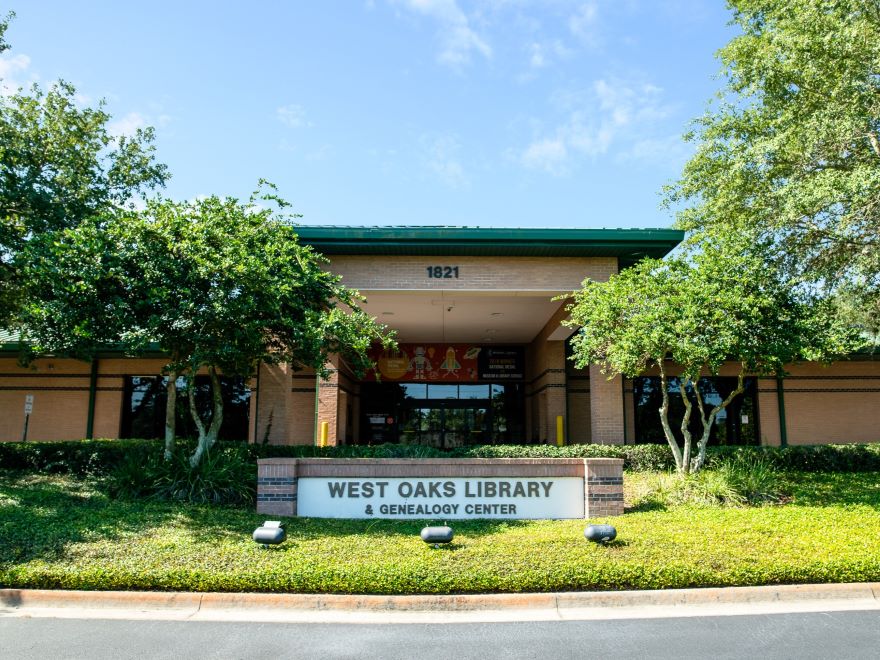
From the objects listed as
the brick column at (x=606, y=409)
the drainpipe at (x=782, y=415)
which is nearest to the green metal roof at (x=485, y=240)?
the brick column at (x=606, y=409)

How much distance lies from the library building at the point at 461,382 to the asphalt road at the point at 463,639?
957 cm

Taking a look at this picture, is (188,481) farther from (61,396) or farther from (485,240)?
(61,396)

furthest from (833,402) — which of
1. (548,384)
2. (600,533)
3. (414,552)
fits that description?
(414,552)

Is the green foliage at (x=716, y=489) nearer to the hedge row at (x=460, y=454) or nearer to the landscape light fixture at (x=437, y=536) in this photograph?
the hedge row at (x=460, y=454)

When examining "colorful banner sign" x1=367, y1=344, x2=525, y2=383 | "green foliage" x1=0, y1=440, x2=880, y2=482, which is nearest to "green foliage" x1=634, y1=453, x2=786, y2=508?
"green foliage" x1=0, y1=440, x2=880, y2=482

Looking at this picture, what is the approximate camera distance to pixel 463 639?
246 inches

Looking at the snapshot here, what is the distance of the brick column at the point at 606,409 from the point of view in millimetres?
16328

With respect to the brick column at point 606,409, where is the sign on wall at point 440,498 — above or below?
below

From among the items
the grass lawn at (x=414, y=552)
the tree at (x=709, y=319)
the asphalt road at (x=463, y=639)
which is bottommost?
the asphalt road at (x=463, y=639)


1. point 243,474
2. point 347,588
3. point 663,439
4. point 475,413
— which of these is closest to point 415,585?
point 347,588

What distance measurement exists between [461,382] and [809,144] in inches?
587

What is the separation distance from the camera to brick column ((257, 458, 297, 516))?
10516mm

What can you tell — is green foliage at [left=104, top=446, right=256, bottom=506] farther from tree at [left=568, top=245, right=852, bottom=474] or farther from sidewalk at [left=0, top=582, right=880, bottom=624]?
tree at [left=568, top=245, right=852, bottom=474]

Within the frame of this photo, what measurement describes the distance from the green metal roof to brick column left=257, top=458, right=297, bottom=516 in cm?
697
